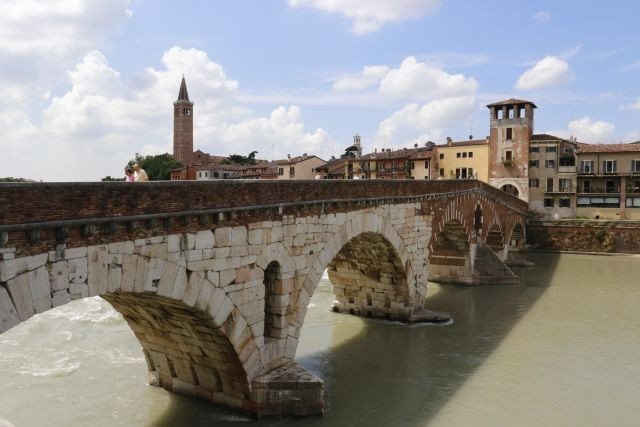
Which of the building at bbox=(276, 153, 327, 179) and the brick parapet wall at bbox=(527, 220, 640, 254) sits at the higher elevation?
the building at bbox=(276, 153, 327, 179)

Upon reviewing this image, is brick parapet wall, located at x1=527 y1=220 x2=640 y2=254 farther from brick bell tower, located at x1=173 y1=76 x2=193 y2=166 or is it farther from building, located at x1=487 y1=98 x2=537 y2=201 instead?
brick bell tower, located at x1=173 y1=76 x2=193 y2=166

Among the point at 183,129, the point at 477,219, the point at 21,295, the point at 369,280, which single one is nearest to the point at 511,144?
the point at 477,219

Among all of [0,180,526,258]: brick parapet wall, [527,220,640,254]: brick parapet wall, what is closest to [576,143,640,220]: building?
[527,220,640,254]: brick parapet wall

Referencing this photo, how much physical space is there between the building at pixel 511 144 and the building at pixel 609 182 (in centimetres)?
390

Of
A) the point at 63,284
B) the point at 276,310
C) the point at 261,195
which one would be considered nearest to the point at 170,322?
the point at 276,310

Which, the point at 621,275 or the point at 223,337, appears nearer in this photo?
the point at 223,337

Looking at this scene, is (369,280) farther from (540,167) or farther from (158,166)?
(158,166)

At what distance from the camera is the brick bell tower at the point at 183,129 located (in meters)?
88.6

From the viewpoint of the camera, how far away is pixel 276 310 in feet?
36.8

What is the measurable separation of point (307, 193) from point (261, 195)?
6.05ft

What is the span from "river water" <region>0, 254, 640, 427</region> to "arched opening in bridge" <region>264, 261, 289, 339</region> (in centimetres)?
166

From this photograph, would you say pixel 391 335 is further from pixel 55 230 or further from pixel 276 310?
pixel 55 230

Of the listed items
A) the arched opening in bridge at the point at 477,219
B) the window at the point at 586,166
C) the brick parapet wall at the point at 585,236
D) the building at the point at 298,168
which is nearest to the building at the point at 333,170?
the building at the point at 298,168

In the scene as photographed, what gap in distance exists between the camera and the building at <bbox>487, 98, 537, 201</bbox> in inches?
1700
